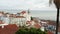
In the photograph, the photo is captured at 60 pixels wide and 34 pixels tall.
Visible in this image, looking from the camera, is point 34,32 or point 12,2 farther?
point 12,2

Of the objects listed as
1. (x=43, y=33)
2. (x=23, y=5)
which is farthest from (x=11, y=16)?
(x=43, y=33)

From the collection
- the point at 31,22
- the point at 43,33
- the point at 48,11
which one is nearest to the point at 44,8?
the point at 48,11

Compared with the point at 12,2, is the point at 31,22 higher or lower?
lower

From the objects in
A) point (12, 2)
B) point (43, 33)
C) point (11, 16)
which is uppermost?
point (12, 2)

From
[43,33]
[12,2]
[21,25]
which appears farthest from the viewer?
[12,2]

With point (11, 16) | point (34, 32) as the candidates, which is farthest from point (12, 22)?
point (34, 32)

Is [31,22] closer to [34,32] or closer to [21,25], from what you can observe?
[21,25]

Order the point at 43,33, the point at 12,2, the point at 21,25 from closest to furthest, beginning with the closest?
the point at 43,33 < the point at 21,25 < the point at 12,2

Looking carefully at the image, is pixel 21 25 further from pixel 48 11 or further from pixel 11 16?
pixel 48 11

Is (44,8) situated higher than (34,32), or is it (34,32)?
(44,8)
